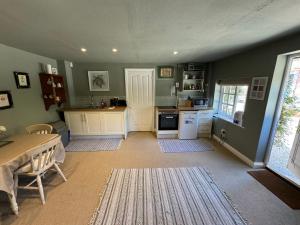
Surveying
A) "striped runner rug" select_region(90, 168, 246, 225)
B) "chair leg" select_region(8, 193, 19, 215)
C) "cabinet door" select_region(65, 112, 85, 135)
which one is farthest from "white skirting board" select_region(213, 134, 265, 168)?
"cabinet door" select_region(65, 112, 85, 135)

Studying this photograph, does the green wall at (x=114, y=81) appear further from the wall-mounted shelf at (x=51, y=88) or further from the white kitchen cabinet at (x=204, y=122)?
the white kitchen cabinet at (x=204, y=122)

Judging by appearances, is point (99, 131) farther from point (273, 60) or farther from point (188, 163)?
point (273, 60)

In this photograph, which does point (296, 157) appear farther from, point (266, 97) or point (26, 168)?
point (26, 168)

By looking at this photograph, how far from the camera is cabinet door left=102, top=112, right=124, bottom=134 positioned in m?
3.87

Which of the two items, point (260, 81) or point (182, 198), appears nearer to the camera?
point (182, 198)

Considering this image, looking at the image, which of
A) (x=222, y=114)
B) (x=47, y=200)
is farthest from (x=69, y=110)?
(x=222, y=114)

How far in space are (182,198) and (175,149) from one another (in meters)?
1.50

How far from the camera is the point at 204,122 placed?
404cm

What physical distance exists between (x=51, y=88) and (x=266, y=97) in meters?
4.67

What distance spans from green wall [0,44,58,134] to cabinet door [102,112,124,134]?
1434 mm

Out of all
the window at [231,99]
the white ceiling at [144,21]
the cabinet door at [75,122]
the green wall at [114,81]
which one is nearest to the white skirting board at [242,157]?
the window at [231,99]

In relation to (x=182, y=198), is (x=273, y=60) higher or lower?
higher

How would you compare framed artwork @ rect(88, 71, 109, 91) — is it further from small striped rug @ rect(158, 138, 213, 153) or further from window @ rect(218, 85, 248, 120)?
window @ rect(218, 85, 248, 120)

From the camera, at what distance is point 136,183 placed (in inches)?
86.0
